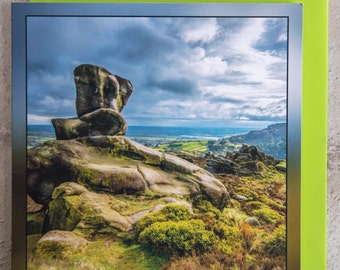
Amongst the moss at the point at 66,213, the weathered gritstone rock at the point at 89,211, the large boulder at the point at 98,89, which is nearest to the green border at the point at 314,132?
the large boulder at the point at 98,89

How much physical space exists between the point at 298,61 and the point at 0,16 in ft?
1.95

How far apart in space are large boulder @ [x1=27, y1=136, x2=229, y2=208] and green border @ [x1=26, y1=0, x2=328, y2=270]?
17 cm

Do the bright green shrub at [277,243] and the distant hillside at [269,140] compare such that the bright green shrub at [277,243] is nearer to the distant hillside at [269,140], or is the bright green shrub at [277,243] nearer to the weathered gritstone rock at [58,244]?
the distant hillside at [269,140]

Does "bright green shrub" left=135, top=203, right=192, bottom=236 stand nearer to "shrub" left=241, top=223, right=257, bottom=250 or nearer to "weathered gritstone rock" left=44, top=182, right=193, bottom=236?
"weathered gritstone rock" left=44, top=182, right=193, bottom=236

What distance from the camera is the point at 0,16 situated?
0.61 metres

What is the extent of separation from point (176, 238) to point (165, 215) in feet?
0.16

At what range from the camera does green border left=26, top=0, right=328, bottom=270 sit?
0.61m

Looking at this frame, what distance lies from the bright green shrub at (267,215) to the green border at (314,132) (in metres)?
0.05

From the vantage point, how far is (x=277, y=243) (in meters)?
0.60

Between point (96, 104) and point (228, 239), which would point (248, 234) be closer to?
point (228, 239)

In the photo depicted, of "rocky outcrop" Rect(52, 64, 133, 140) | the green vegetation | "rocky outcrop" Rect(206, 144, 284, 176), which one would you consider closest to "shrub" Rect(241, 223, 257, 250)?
the green vegetation

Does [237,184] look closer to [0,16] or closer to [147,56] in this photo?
[147,56]

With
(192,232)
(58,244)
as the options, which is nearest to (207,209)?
(192,232)

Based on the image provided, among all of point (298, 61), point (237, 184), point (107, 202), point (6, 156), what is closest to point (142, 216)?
point (107, 202)
